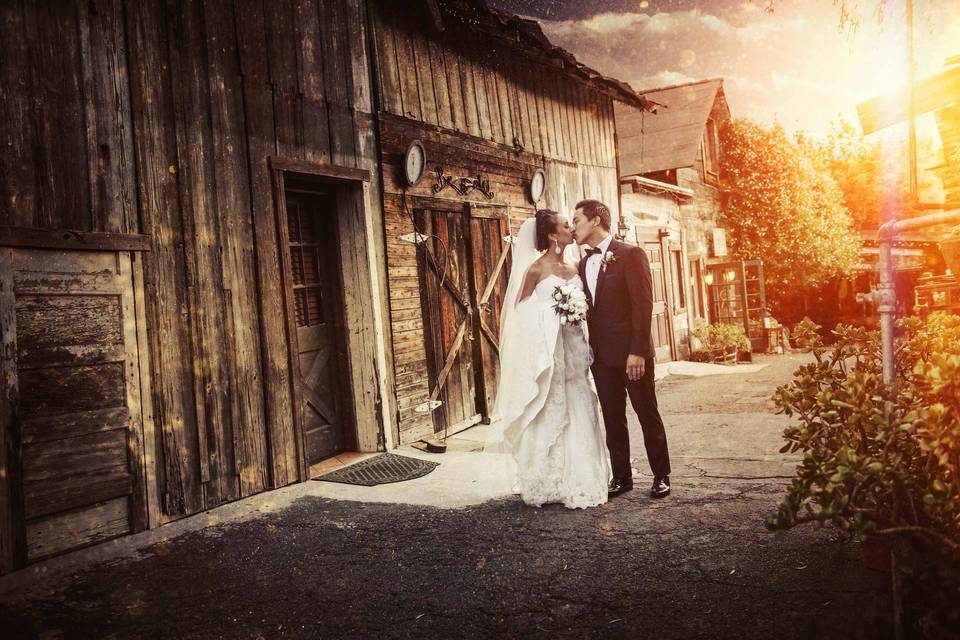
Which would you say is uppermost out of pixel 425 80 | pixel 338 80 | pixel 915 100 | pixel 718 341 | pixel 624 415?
pixel 425 80

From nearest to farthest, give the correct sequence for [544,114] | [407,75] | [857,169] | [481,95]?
1. [407,75]
2. [481,95]
3. [544,114]
4. [857,169]

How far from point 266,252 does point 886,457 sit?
456 centimetres

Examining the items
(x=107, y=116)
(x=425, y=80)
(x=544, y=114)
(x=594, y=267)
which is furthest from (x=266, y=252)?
(x=544, y=114)

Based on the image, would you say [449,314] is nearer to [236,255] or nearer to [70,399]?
[236,255]

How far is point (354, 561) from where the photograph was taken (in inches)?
149

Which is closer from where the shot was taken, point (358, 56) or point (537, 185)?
point (358, 56)

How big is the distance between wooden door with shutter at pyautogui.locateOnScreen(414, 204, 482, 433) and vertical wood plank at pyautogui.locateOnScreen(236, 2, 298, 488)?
1988 mm

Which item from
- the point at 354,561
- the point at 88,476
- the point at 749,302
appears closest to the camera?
the point at 354,561

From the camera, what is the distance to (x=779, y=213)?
1805cm

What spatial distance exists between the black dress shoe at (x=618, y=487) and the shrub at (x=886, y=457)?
1.84m

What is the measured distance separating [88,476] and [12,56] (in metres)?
2.62

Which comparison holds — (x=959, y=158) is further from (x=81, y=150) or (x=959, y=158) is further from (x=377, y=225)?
(x=81, y=150)

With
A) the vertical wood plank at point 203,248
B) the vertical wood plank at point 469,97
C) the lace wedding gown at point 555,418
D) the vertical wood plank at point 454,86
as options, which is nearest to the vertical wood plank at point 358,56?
the vertical wood plank at point 454,86

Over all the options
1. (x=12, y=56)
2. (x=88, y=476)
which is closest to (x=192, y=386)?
(x=88, y=476)
